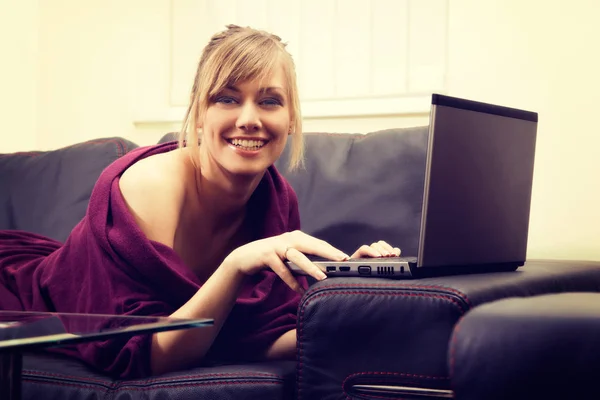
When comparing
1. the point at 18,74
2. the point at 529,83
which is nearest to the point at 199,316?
the point at 529,83

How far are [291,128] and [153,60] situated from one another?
4.05 feet

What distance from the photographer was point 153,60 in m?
2.67

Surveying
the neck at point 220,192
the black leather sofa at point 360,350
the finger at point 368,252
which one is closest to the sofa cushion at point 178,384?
the black leather sofa at point 360,350

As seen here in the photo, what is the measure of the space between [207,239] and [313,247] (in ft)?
1.62

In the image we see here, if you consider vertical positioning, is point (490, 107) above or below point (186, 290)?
above

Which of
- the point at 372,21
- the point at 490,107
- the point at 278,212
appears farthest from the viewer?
the point at 372,21

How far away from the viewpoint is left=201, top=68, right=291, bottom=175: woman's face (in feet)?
4.68

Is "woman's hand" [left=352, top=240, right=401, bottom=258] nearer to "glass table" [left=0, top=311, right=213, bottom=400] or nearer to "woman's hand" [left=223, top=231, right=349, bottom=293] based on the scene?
"woman's hand" [left=223, top=231, right=349, bottom=293]

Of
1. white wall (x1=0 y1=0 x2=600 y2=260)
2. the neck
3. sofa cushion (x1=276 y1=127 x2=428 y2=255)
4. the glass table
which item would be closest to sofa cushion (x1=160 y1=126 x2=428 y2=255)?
sofa cushion (x1=276 y1=127 x2=428 y2=255)

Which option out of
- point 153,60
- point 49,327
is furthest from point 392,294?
point 153,60

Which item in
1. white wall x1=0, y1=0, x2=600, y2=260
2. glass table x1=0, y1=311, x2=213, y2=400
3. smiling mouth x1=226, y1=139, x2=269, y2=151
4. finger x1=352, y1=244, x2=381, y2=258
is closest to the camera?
glass table x1=0, y1=311, x2=213, y2=400

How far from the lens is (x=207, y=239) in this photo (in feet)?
5.18

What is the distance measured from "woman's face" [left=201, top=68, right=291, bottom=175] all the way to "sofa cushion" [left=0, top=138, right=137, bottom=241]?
75 cm

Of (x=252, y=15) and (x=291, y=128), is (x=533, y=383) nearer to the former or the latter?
(x=291, y=128)
